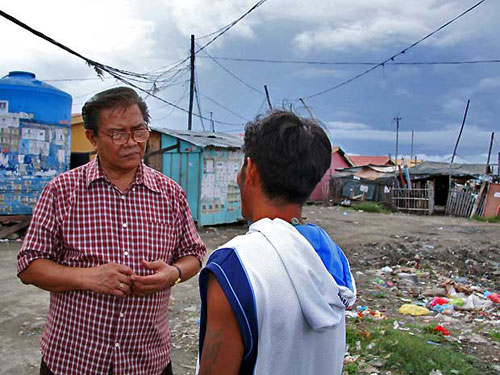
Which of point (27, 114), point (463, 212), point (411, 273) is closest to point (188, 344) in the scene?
point (411, 273)

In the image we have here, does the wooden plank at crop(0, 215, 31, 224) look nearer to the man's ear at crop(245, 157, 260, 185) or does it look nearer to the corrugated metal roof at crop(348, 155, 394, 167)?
the man's ear at crop(245, 157, 260, 185)

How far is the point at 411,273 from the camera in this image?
7844 mm

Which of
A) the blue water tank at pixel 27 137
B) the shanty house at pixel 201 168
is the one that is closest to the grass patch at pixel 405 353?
the blue water tank at pixel 27 137

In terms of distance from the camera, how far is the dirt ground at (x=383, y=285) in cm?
433

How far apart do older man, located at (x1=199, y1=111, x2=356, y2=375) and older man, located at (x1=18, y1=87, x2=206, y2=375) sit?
725 millimetres

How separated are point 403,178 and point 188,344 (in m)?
19.6

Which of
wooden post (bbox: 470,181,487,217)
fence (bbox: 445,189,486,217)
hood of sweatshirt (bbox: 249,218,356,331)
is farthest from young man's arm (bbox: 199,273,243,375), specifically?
fence (bbox: 445,189,486,217)

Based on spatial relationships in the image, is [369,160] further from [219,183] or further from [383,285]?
[383,285]

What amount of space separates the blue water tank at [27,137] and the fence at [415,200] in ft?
52.8

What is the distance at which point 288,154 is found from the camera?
1.28 m

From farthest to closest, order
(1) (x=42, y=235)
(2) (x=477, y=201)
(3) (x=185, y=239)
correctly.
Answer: (2) (x=477, y=201) → (3) (x=185, y=239) → (1) (x=42, y=235)

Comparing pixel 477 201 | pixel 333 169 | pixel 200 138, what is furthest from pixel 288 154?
pixel 333 169

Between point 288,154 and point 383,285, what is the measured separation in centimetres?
633

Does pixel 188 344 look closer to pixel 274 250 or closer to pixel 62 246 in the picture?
pixel 62 246
